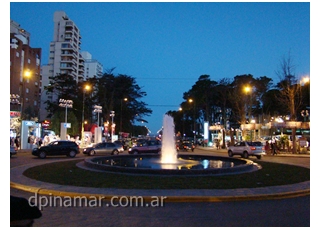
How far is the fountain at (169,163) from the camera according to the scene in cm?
1717

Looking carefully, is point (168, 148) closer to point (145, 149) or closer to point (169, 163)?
point (169, 163)

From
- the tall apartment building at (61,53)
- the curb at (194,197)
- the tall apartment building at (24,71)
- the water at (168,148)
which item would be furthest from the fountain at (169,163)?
the tall apartment building at (61,53)

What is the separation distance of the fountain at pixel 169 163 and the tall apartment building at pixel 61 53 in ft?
266

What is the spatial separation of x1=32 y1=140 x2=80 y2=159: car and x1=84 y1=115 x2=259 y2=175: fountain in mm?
6927

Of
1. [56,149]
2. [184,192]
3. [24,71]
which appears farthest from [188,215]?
[24,71]

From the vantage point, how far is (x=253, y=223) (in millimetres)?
8148

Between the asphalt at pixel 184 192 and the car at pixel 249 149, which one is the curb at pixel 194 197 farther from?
the car at pixel 249 149

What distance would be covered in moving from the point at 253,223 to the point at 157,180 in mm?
7323

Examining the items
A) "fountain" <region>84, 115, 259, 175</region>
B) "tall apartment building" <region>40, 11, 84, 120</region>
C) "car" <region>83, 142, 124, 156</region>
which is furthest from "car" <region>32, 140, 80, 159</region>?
"tall apartment building" <region>40, 11, 84, 120</region>

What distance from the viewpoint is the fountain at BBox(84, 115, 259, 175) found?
1717 cm

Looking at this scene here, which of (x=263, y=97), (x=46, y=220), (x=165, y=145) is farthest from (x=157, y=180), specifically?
(x=263, y=97)

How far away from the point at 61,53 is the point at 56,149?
261 ft

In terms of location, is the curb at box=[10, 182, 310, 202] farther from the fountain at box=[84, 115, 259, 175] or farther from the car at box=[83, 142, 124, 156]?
the car at box=[83, 142, 124, 156]

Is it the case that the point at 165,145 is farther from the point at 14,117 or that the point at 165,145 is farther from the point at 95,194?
the point at 14,117
